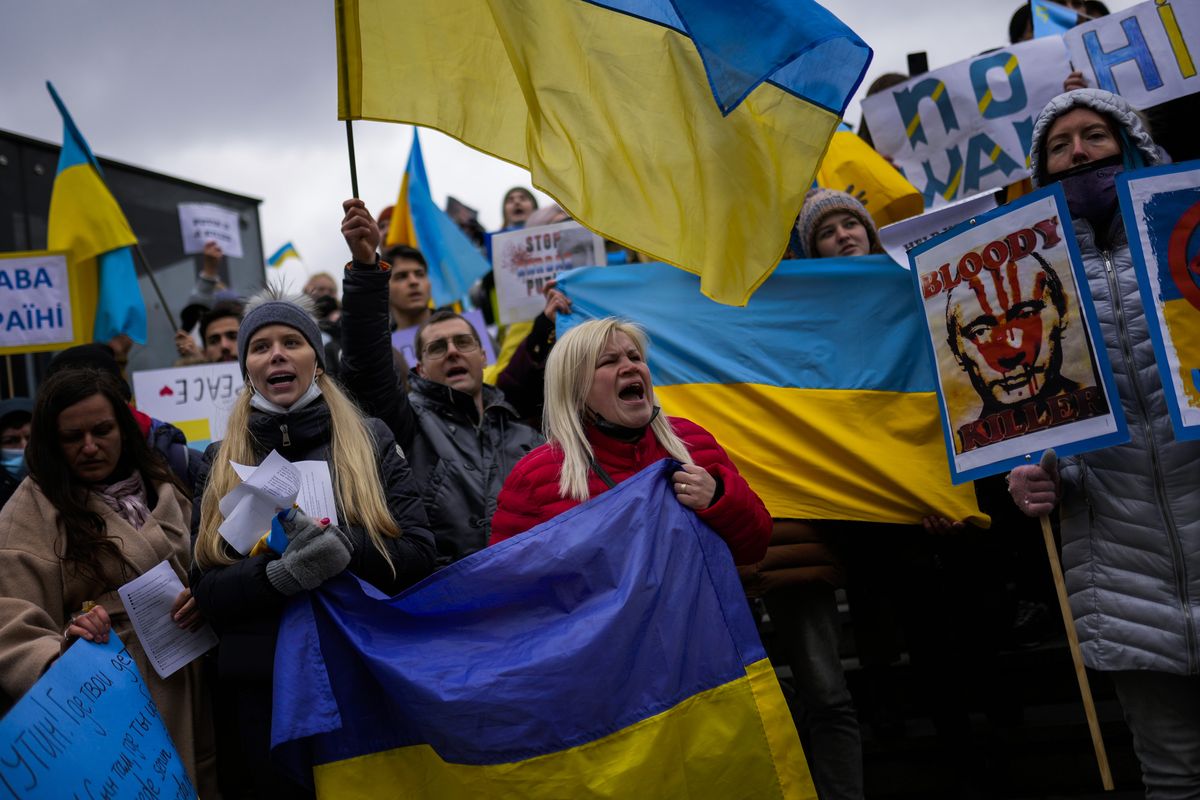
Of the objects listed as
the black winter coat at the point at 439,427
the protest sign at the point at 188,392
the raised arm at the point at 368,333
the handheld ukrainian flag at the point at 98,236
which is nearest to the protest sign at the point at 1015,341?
the black winter coat at the point at 439,427

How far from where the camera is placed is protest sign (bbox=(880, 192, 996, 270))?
4410 mm

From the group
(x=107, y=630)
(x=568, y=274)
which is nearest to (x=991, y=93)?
(x=568, y=274)

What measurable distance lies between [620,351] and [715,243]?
0.46m

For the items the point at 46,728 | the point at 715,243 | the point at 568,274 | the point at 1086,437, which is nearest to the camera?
the point at 46,728

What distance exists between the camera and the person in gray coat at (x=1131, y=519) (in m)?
2.94

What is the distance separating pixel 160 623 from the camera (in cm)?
327

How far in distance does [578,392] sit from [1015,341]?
4.45ft

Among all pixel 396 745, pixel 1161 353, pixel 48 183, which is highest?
pixel 48 183

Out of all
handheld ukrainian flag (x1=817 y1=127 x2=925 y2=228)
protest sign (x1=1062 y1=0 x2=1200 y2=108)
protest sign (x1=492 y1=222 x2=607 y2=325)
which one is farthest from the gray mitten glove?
protest sign (x1=1062 y1=0 x2=1200 y2=108)

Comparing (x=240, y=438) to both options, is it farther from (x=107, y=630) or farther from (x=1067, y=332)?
(x=1067, y=332)

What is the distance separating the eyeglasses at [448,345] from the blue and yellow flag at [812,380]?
438 millimetres

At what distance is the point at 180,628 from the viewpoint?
3.31 meters

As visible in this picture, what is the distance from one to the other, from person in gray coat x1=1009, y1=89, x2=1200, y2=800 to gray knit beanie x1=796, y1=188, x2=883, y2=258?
1457mm

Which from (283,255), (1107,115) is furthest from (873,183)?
(283,255)
